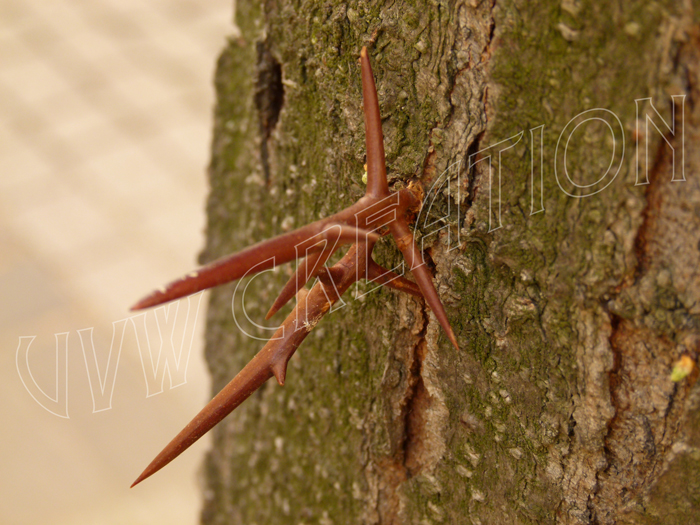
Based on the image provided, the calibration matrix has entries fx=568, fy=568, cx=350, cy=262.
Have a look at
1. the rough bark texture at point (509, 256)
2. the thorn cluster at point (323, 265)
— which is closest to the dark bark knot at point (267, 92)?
the rough bark texture at point (509, 256)

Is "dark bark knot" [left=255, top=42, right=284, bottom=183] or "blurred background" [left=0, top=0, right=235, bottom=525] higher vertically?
"dark bark knot" [left=255, top=42, right=284, bottom=183]

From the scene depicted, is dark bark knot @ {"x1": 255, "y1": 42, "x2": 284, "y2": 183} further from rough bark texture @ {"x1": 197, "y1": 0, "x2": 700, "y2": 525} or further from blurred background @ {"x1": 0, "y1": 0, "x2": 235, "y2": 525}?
blurred background @ {"x1": 0, "y1": 0, "x2": 235, "y2": 525}

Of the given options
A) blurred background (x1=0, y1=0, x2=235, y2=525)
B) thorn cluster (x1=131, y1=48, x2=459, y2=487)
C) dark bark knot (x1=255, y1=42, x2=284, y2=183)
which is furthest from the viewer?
blurred background (x1=0, y1=0, x2=235, y2=525)

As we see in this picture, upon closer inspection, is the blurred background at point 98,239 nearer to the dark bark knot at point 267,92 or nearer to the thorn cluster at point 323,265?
the dark bark knot at point 267,92

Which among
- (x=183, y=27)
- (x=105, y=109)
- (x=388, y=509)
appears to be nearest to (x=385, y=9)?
(x=388, y=509)

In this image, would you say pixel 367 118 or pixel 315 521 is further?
pixel 315 521

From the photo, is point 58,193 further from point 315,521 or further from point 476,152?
point 476,152

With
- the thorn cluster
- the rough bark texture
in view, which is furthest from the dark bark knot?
the thorn cluster
